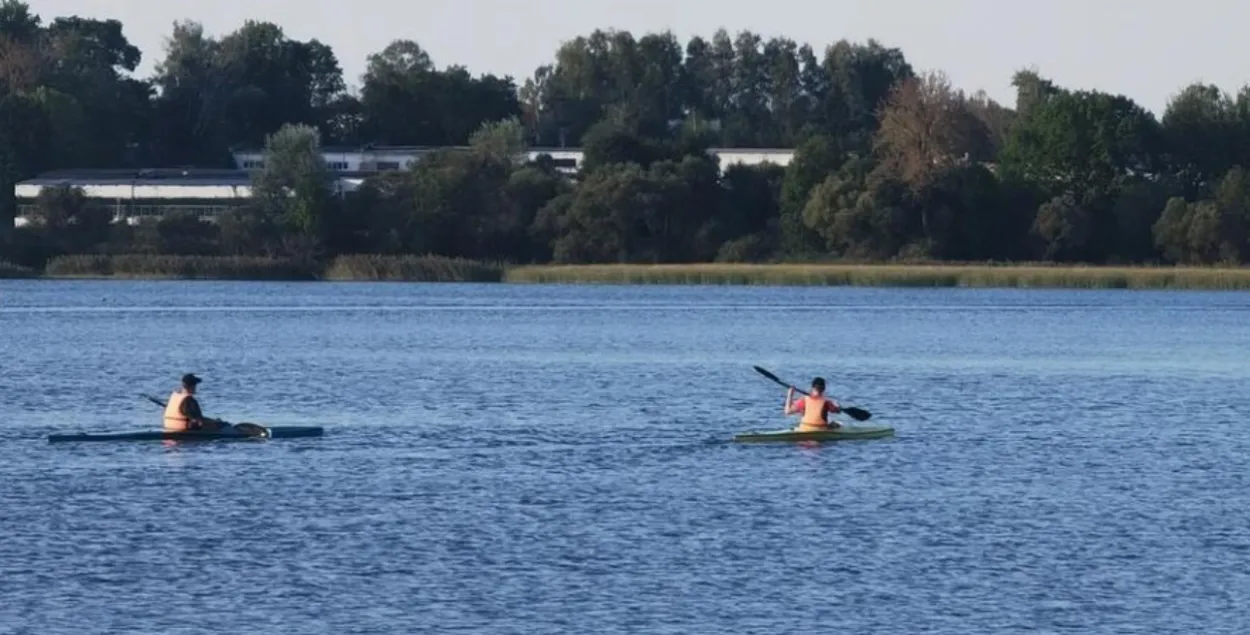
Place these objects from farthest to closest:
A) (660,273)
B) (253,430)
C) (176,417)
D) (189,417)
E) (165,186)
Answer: (165,186) → (660,273) → (253,430) → (176,417) → (189,417)

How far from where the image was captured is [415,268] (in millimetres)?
119750

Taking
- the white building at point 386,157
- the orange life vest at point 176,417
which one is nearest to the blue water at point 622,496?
the orange life vest at point 176,417

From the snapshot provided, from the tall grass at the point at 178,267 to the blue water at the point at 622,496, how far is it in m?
52.1

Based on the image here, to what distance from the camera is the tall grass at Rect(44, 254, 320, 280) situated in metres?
120

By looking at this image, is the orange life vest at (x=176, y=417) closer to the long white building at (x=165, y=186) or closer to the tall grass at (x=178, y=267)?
the tall grass at (x=178, y=267)

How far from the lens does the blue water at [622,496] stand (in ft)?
82.7

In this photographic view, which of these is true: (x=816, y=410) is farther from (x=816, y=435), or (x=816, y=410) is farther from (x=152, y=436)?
(x=152, y=436)

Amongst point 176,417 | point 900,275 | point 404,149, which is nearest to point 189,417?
point 176,417

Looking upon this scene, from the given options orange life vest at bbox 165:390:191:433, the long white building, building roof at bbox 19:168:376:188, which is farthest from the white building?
orange life vest at bbox 165:390:191:433

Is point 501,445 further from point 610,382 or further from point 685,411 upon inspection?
point 610,382

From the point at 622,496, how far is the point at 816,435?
24.5ft

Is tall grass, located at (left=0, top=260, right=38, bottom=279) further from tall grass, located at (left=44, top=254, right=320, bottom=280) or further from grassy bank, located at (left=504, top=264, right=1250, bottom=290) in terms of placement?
grassy bank, located at (left=504, top=264, right=1250, bottom=290)

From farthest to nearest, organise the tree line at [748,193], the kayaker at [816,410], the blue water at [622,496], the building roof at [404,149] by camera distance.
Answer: the building roof at [404,149] → the tree line at [748,193] → the kayaker at [816,410] → the blue water at [622,496]

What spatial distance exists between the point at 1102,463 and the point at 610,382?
61.4ft
